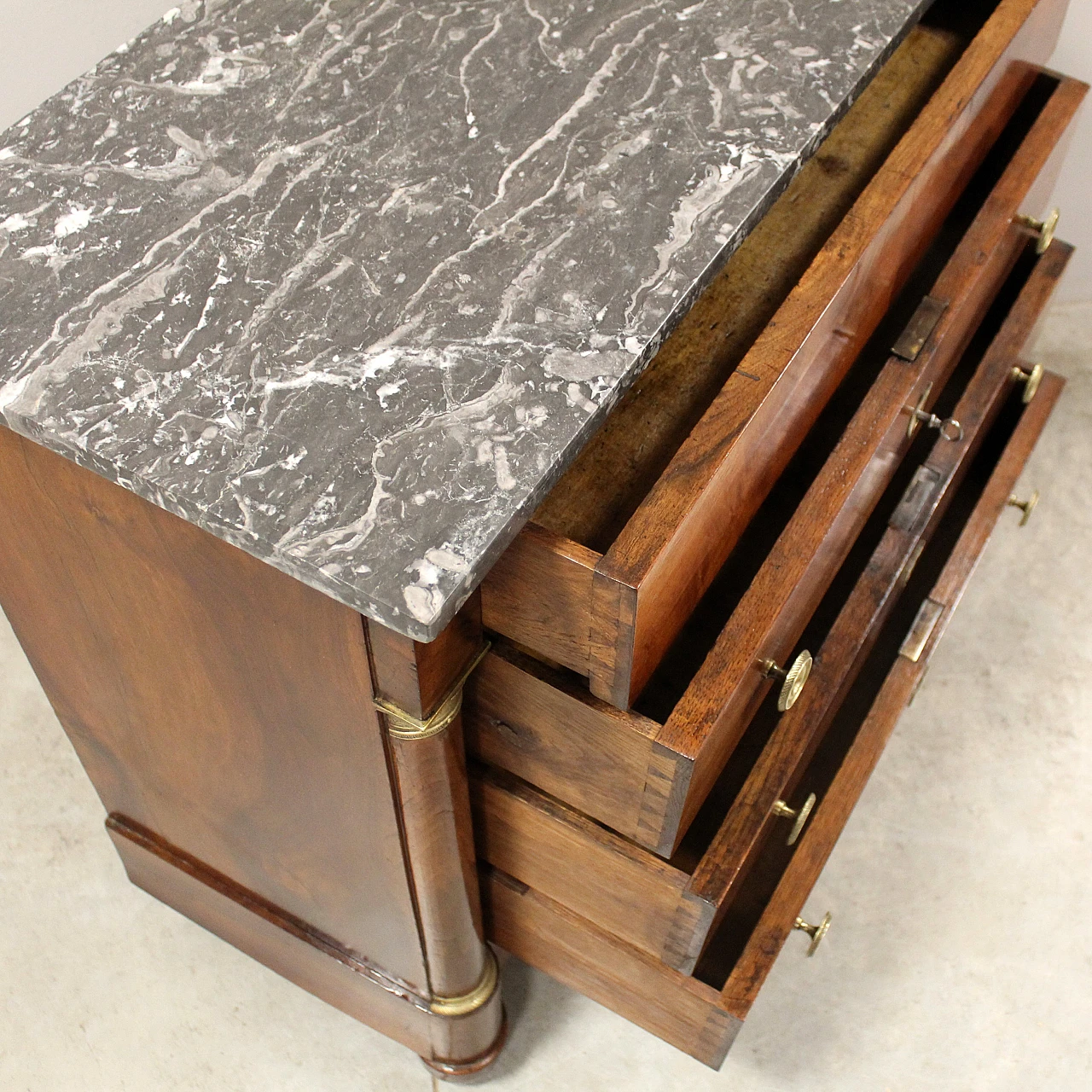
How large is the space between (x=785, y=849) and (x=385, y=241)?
21.7 inches

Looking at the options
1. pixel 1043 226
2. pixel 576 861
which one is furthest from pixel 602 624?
pixel 1043 226

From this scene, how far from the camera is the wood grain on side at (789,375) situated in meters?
0.63

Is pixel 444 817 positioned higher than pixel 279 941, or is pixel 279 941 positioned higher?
pixel 444 817

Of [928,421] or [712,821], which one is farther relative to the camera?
[928,421]

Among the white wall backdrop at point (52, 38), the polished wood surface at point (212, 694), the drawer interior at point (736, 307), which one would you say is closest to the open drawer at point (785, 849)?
the polished wood surface at point (212, 694)

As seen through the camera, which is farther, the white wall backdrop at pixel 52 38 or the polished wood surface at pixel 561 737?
the white wall backdrop at pixel 52 38

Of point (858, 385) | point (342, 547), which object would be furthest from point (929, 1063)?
point (342, 547)

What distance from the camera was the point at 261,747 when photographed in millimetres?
783

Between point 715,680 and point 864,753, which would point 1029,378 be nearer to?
point 864,753

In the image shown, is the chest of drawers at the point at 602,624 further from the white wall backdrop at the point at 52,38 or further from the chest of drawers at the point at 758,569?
the white wall backdrop at the point at 52,38

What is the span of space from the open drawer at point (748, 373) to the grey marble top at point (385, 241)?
2.1 inches

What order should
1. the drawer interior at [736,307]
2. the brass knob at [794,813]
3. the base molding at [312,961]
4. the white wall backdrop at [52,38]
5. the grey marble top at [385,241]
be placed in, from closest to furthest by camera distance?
the grey marble top at [385,241] → the drawer interior at [736,307] → the brass knob at [794,813] → the base molding at [312,961] → the white wall backdrop at [52,38]

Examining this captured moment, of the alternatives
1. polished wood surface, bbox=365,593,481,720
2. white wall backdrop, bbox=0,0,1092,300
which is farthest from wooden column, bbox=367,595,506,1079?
white wall backdrop, bbox=0,0,1092,300

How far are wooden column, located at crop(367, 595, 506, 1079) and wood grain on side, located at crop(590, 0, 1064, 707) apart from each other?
0.08m
